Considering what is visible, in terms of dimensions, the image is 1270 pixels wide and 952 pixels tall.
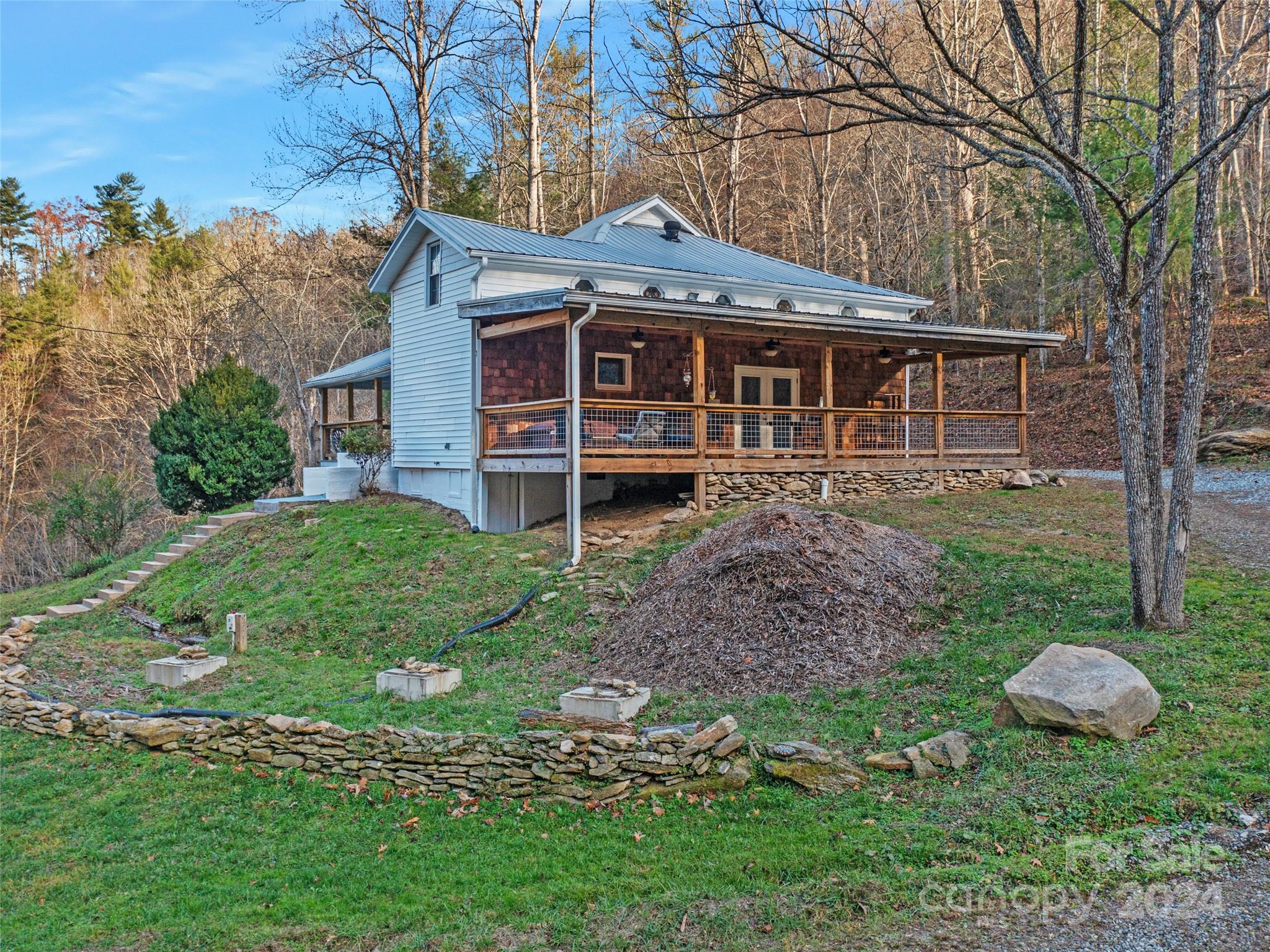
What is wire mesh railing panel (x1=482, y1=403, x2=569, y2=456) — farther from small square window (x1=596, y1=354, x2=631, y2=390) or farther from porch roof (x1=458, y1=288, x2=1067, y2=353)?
small square window (x1=596, y1=354, x2=631, y2=390)

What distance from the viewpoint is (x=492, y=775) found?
6.02 m

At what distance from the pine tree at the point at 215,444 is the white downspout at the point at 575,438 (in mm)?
11194

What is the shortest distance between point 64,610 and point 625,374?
10896 millimetres

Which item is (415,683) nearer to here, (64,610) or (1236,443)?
(64,610)

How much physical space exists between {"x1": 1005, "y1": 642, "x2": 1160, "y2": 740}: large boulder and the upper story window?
525 inches

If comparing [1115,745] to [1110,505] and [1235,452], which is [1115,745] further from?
[1235,452]

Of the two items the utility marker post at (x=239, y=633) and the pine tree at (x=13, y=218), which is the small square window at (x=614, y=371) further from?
the pine tree at (x=13, y=218)

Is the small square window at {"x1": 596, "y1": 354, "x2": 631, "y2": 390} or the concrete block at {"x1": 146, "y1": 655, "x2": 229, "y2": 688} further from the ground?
the small square window at {"x1": 596, "y1": 354, "x2": 631, "y2": 390}

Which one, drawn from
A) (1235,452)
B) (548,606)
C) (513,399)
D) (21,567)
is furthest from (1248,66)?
(21,567)

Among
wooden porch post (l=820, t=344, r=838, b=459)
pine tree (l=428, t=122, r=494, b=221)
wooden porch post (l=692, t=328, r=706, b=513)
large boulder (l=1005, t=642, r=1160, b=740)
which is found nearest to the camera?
large boulder (l=1005, t=642, r=1160, b=740)

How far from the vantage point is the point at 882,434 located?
17.3m

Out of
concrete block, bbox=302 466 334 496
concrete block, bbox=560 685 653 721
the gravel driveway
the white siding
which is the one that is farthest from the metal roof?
concrete block, bbox=560 685 653 721

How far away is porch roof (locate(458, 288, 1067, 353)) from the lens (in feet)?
40.1

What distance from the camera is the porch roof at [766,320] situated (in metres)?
12.2
